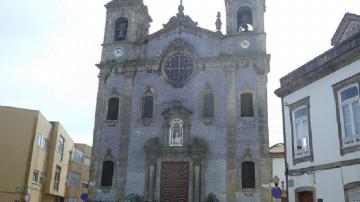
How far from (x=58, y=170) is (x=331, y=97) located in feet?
99.7

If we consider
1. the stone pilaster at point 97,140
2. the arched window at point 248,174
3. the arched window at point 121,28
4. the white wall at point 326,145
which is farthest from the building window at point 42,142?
the white wall at point 326,145

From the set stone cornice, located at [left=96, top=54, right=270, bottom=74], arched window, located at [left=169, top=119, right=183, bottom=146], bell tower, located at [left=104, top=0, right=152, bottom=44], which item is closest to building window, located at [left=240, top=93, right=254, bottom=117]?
stone cornice, located at [left=96, top=54, right=270, bottom=74]

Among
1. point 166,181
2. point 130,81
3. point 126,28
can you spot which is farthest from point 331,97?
point 126,28

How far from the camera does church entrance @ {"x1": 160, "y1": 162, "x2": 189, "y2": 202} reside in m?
23.5

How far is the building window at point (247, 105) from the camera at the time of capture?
24047 mm

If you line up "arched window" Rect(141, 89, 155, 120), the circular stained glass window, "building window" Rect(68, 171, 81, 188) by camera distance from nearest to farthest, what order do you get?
"arched window" Rect(141, 89, 155, 120), the circular stained glass window, "building window" Rect(68, 171, 81, 188)

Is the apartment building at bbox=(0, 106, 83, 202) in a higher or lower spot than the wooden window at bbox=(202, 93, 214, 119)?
lower

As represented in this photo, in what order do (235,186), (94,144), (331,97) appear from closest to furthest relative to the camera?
(331,97) → (235,186) → (94,144)

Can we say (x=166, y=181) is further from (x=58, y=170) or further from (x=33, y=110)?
(x=58, y=170)

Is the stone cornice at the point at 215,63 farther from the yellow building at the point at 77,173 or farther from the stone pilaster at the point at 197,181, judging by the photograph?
the yellow building at the point at 77,173

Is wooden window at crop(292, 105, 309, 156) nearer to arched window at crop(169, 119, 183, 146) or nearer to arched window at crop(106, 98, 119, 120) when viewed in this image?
arched window at crop(169, 119, 183, 146)

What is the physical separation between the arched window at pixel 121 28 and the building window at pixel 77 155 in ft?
65.9

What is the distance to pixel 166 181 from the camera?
78.7ft

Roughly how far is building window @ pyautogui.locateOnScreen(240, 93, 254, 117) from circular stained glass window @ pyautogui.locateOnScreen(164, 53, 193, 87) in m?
3.88
